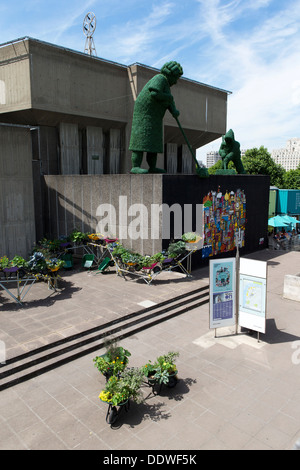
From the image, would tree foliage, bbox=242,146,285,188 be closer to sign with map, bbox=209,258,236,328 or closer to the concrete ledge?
the concrete ledge

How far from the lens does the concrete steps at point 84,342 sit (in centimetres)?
626

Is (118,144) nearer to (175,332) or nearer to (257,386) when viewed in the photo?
(175,332)

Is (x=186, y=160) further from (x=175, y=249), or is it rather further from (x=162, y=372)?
(x=162, y=372)

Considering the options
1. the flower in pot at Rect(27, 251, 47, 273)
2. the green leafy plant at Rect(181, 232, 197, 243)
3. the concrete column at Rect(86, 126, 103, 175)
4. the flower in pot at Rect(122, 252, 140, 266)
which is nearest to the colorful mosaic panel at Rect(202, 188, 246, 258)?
the green leafy plant at Rect(181, 232, 197, 243)

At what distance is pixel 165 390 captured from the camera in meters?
5.95

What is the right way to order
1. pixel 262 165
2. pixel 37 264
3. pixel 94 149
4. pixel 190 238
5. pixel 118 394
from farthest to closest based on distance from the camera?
pixel 262 165 < pixel 94 149 < pixel 190 238 < pixel 37 264 < pixel 118 394

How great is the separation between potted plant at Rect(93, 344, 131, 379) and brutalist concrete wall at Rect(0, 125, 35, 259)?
8.42 m

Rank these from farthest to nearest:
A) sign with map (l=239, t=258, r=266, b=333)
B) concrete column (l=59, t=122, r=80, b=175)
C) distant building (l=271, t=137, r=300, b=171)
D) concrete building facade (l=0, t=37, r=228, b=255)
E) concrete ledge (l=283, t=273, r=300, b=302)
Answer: distant building (l=271, t=137, r=300, b=171) < concrete column (l=59, t=122, r=80, b=175) < concrete building facade (l=0, t=37, r=228, b=255) < concrete ledge (l=283, t=273, r=300, b=302) < sign with map (l=239, t=258, r=266, b=333)

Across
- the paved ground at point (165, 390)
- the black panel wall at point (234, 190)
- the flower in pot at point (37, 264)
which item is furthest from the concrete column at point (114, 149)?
the paved ground at point (165, 390)

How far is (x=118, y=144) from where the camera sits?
19656 mm

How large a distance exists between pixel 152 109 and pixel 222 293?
715 centimetres

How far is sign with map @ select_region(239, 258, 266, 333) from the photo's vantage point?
7.46m

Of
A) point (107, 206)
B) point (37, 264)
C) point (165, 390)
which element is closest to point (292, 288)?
point (165, 390)

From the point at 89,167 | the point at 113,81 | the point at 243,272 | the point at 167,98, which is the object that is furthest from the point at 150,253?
the point at 113,81
